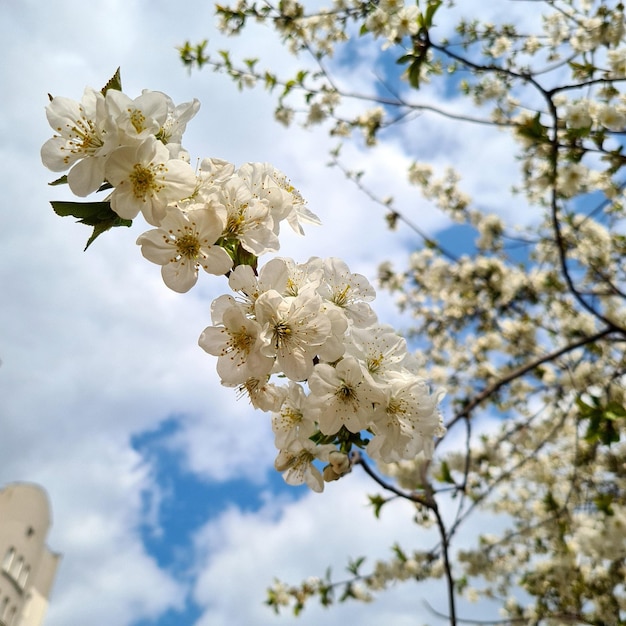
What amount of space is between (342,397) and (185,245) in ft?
1.49

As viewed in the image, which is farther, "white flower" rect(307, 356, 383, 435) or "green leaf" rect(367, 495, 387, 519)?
"green leaf" rect(367, 495, 387, 519)

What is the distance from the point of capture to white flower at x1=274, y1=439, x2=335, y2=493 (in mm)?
1228

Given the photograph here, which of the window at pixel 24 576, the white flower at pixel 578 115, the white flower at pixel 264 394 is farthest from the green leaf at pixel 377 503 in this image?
the window at pixel 24 576

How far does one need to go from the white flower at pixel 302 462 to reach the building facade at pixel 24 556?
2159cm

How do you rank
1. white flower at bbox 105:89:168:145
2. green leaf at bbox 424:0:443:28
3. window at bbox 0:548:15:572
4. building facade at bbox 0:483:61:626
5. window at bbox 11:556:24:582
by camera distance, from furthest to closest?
1. window at bbox 11:556:24:582
2. building facade at bbox 0:483:61:626
3. window at bbox 0:548:15:572
4. green leaf at bbox 424:0:443:28
5. white flower at bbox 105:89:168:145

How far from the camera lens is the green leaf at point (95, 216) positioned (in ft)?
3.47

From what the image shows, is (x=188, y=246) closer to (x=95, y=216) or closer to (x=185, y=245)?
(x=185, y=245)

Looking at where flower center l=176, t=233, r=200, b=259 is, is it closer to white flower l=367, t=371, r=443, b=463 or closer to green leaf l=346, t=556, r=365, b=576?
white flower l=367, t=371, r=443, b=463

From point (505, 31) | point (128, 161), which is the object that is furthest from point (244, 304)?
point (505, 31)

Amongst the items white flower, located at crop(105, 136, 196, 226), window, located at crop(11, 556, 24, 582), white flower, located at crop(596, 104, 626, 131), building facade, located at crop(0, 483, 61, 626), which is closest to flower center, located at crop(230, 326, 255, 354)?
white flower, located at crop(105, 136, 196, 226)

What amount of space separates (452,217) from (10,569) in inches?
799

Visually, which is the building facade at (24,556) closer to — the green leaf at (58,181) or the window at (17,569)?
the window at (17,569)

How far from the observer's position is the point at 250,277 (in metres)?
1.07

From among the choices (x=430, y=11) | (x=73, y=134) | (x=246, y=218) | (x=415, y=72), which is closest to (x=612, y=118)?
(x=415, y=72)
